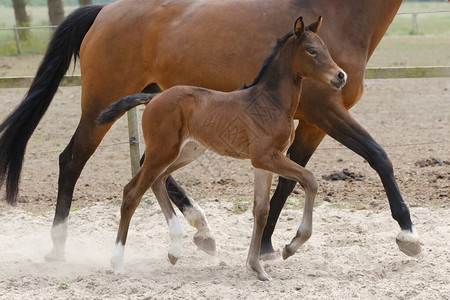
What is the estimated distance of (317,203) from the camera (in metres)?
5.93

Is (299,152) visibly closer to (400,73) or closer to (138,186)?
(138,186)

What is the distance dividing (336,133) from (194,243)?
4.69 ft

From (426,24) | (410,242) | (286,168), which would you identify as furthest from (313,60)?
(426,24)

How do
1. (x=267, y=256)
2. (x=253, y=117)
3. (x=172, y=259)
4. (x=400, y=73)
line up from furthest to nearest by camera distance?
(x=400, y=73), (x=267, y=256), (x=172, y=259), (x=253, y=117)

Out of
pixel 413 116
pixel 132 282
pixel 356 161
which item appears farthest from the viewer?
pixel 413 116

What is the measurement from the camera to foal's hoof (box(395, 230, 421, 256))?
13.3 feet

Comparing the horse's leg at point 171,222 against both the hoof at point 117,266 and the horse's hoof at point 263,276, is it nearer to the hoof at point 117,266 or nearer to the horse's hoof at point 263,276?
the hoof at point 117,266

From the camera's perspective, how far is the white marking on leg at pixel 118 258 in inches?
166

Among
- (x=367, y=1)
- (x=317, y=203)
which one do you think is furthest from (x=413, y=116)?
(x=367, y=1)

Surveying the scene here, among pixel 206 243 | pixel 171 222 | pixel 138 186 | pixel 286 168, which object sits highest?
pixel 286 168

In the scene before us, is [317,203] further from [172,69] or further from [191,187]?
[172,69]

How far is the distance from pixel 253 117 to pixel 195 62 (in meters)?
0.88

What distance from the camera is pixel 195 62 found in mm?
4543

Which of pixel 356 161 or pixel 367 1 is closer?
pixel 367 1
